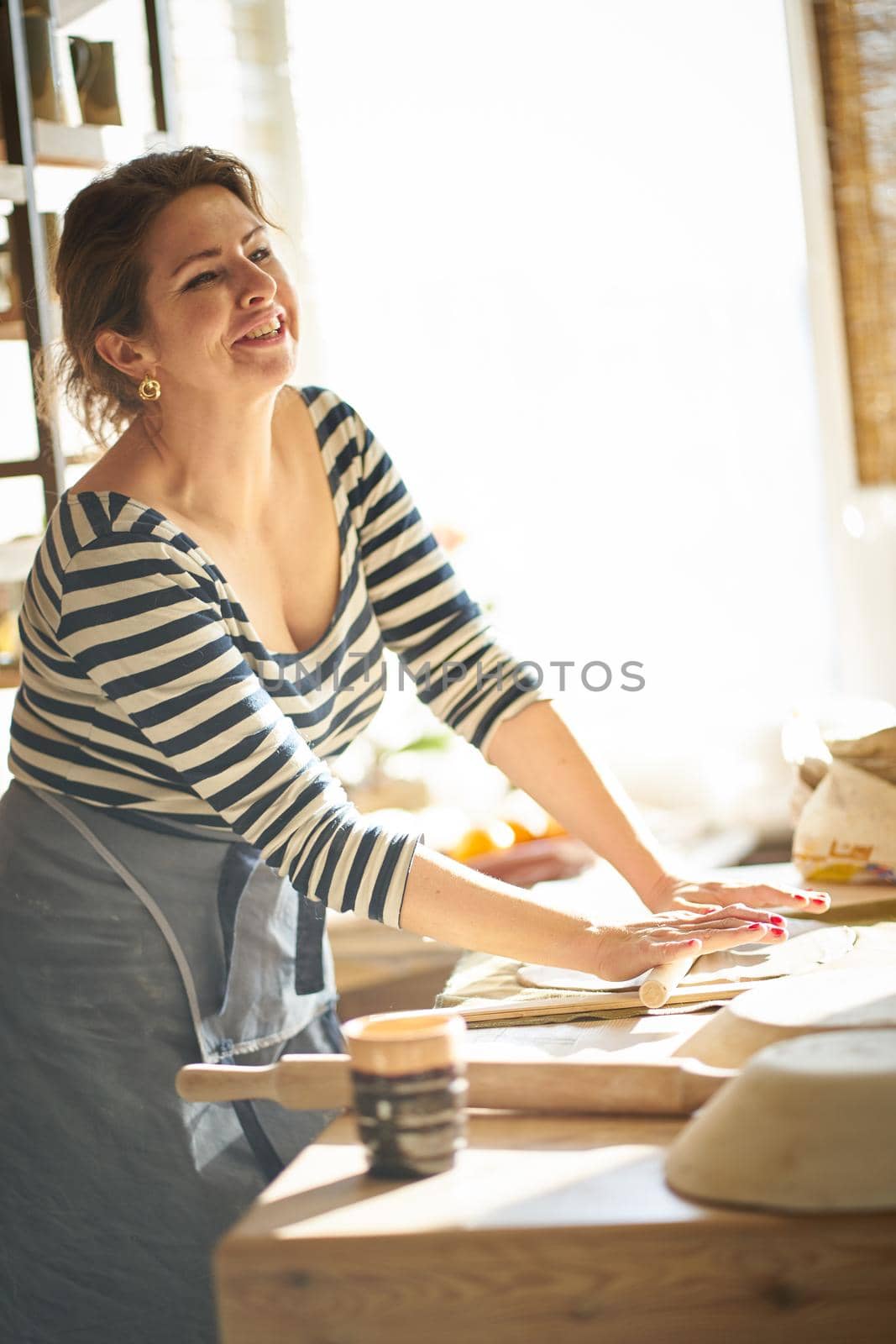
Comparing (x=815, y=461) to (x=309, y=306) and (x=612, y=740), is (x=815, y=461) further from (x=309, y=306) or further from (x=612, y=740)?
(x=309, y=306)

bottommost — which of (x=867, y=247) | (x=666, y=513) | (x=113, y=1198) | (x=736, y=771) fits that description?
(x=113, y=1198)

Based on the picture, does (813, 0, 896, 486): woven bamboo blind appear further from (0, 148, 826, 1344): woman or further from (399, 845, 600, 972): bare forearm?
(399, 845, 600, 972): bare forearm

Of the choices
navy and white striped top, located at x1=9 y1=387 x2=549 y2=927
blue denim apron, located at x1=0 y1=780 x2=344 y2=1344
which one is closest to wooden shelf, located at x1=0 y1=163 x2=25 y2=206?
navy and white striped top, located at x1=9 y1=387 x2=549 y2=927

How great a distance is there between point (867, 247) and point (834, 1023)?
6.81 feet

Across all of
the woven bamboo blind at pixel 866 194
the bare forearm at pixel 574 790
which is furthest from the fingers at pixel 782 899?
the woven bamboo blind at pixel 866 194

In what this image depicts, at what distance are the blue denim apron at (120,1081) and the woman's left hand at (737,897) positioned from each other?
1.37 ft

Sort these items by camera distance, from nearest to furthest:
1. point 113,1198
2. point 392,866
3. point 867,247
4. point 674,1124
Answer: point 674,1124 → point 392,866 → point 113,1198 → point 867,247

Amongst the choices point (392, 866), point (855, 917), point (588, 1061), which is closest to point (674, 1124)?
point (588, 1061)

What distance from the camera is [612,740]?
3.04m

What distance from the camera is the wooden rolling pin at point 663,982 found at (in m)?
1.07

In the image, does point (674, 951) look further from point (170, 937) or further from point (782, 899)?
point (170, 937)

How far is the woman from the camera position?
1.20 metres

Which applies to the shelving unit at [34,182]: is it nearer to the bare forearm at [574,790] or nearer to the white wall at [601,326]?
the bare forearm at [574,790]

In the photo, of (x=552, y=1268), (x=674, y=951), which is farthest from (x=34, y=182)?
(x=552, y=1268)
